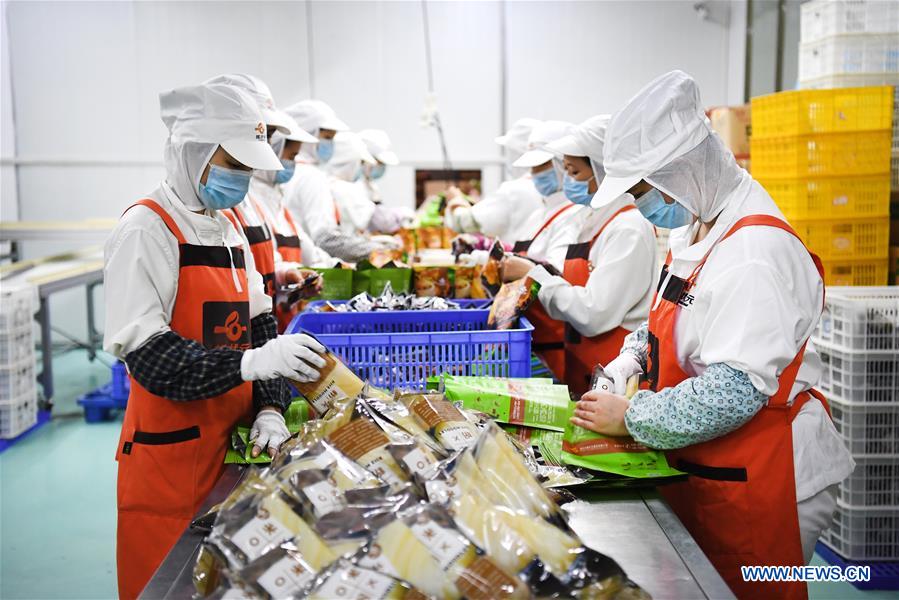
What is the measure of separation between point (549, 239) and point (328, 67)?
639cm

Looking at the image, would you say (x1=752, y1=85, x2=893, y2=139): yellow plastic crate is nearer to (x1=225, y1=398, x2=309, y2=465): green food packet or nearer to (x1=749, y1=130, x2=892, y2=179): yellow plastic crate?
(x1=749, y1=130, x2=892, y2=179): yellow plastic crate

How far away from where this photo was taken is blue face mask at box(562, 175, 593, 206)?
310 cm

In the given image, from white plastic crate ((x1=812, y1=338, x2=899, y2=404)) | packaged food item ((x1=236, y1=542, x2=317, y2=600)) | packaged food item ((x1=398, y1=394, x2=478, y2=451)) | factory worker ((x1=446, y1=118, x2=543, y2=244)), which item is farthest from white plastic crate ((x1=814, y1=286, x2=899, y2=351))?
packaged food item ((x1=236, y1=542, x2=317, y2=600))

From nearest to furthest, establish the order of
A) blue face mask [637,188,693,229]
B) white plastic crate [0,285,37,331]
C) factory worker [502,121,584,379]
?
blue face mask [637,188,693,229]
factory worker [502,121,584,379]
white plastic crate [0,285,37,331]

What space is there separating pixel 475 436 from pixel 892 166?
3.67 meters

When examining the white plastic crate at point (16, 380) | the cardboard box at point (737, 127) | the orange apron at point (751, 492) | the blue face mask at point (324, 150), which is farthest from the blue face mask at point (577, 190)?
Result: the white plastic crate at point (16, 380)

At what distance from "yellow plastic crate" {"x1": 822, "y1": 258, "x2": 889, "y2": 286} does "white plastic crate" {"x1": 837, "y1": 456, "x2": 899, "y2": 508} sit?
1.28 meters

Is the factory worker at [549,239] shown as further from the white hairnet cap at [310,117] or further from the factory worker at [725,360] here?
the white hairnet cap at [310,117]

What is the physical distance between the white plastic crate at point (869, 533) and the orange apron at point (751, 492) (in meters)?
1.64

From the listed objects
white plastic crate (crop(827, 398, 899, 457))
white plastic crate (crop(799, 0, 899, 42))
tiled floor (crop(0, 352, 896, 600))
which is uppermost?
white plastic crate (crop(799, 0, 899, 42))

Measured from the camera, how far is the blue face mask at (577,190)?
3.10 meters

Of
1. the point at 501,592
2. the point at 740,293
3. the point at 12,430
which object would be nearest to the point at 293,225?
the point at 12,430

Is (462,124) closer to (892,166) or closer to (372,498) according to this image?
(892,166)

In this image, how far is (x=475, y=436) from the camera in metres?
1.62
